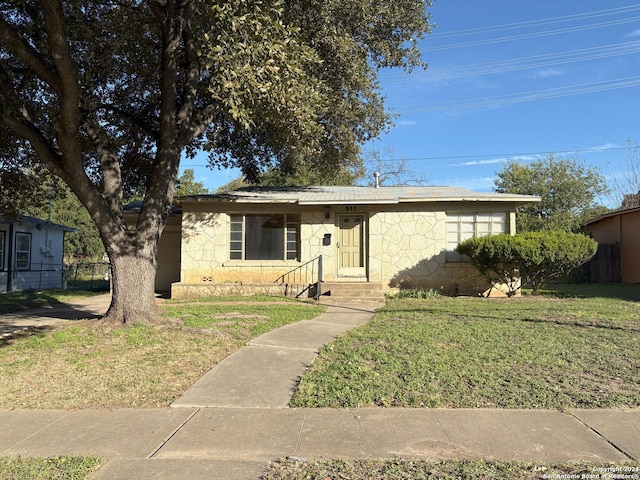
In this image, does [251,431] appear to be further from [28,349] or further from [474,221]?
[474,221]

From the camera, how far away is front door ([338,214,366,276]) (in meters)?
14.9

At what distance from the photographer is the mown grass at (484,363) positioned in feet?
16.4

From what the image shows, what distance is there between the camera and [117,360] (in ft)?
21.3

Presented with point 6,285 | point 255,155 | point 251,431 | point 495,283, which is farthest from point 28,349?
point 6,285

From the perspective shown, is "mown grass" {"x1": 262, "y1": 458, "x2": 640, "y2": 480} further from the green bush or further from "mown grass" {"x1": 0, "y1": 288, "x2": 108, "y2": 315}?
"mown grass" {"x1": 0, "y1": 288, "x2": 108, "y2": 315}

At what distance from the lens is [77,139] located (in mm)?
7902

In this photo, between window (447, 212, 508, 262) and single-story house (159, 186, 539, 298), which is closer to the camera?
single-story house (159, 186, 539, 298)

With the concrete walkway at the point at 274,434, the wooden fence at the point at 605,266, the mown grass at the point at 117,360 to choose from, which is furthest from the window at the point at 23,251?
the wooden fence at the point at 605,266

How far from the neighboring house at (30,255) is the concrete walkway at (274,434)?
1660 cm

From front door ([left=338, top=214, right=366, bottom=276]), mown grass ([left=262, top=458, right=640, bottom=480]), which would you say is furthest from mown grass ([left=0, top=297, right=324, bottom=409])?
front door ([left=338, top=214, right=366, bottom=276])

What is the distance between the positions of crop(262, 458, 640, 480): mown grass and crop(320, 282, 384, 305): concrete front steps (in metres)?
9.39

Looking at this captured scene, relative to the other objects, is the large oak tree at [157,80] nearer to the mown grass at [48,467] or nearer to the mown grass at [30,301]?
the mown grass at [30,301]

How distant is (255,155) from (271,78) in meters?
7.94

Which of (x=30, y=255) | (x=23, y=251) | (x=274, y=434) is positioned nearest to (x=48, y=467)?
(x=274, y=434)
